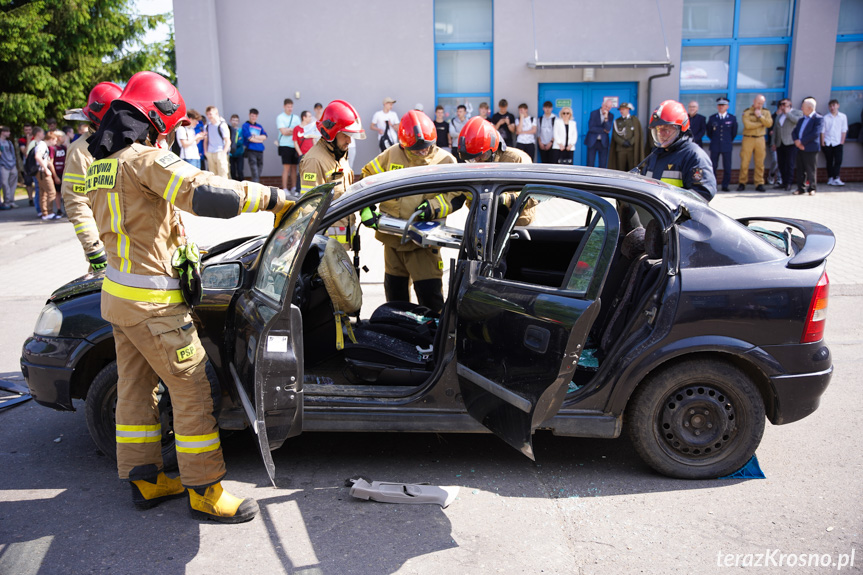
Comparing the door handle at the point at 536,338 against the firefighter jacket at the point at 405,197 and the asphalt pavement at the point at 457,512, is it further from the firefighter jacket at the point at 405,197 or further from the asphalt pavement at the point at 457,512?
the firefighter jacket at the point at 405,197

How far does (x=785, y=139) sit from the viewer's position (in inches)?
583

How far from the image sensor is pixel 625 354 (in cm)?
348

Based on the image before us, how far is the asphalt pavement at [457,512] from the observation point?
2990 millimetres

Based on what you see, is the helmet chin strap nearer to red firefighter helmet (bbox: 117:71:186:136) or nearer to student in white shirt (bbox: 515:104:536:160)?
red firefighter helmet (bbox: 117:71:186:136)

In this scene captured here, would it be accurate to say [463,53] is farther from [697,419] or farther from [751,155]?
[697,419]

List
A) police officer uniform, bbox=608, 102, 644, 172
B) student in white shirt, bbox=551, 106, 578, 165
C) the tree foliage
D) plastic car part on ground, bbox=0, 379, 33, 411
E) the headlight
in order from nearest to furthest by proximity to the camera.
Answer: the headlight, plastic car part on ground, bbox=0, 379, 33, 411, police officer uniform, bbox=608, 102, 644, 172, student in white shirt, bbox=551, 106, 578, 165, the tree foliage

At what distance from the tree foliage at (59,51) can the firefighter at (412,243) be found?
18.1 metres

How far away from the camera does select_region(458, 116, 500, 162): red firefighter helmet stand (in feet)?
18.4

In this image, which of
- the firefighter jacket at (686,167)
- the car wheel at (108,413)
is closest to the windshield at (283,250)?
the car wheel at (108,413)

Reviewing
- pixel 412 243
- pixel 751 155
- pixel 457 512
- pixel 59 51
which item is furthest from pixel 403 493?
pixel 59 51

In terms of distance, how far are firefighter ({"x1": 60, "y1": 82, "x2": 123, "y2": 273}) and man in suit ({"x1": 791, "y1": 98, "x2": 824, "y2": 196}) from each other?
44.2 feet

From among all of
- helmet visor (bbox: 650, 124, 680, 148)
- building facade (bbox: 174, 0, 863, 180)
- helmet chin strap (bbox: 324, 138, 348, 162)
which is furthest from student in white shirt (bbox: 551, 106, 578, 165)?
helmet chin strap (bbox: 324, 138, 348, 162)

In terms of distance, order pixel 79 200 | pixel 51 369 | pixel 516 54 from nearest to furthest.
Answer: pixel 51 369 → pixel 79 200 → pixel 516 54

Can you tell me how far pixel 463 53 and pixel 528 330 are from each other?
46.8 ft
